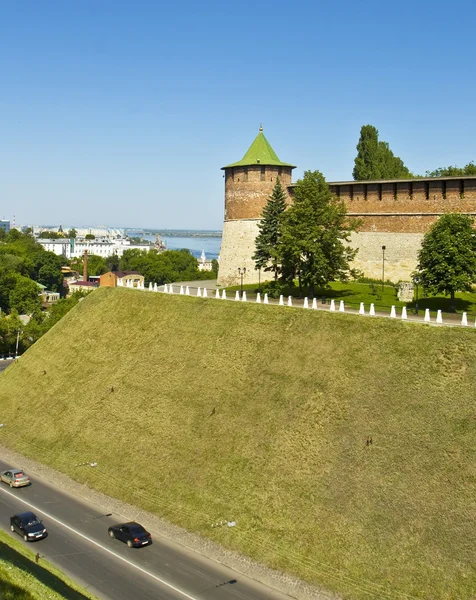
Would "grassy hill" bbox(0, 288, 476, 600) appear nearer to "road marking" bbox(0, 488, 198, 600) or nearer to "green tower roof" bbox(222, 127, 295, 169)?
"road marking" bbox(0, 488, 198, 600)

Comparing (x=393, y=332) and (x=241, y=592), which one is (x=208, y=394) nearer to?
(x=393, y=332)

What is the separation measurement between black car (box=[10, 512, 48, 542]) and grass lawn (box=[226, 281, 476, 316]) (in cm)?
1856

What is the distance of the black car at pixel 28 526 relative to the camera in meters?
22.6

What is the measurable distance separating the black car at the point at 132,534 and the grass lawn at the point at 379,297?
Answer: 16338mm

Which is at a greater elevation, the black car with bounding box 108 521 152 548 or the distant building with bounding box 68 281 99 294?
the distant building with bounding box 68 281 99 294

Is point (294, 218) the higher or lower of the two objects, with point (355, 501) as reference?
higher

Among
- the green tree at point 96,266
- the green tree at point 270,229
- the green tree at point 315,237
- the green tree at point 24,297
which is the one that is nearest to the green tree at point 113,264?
the green tree at point 96,266

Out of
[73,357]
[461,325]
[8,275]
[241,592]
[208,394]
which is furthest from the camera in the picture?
[8,275]

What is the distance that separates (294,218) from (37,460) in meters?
19.2

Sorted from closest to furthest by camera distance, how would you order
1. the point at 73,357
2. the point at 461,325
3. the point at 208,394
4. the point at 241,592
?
the point at 241,592 < the point at 461,325 < the point at 208,394 < the point at 73,357

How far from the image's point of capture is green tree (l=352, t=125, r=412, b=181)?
66312 mm

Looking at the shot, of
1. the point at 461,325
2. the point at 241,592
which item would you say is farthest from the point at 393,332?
the point at 241,592

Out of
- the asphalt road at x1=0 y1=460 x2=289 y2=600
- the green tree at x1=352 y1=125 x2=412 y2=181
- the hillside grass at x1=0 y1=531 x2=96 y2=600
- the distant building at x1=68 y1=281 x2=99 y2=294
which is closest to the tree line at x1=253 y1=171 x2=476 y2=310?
the asphalt road at x1=0 y1=460 x2=289 y2=600

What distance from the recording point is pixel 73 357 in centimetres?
3747
